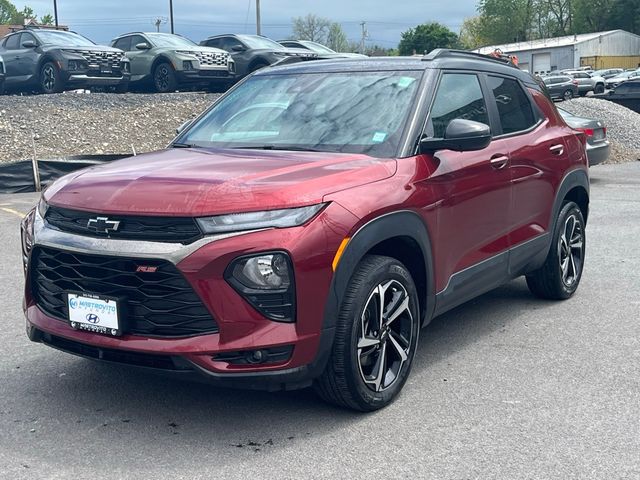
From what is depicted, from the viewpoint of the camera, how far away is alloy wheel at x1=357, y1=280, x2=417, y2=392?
4.14 metres

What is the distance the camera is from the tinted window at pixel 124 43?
72.1 ft

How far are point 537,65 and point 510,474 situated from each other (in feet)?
307

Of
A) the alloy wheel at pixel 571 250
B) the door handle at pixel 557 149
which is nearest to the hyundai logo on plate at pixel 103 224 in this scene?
the door handle at pixel 557 149

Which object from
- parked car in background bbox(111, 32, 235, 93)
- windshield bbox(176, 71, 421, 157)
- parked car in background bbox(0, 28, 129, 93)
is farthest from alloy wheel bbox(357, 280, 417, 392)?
parked car in background bbox(111, 32, 235, 93)

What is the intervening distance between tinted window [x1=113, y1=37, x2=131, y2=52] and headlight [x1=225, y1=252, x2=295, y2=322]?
19624 mm

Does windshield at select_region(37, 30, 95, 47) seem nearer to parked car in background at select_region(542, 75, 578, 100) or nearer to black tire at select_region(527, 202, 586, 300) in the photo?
black tire at select_region(527, 202, 586, 300)

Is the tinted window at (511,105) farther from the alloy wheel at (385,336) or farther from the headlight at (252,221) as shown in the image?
the headlight at (252,221)

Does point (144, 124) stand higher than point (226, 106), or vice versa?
point (226, 106)

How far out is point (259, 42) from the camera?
22.7m

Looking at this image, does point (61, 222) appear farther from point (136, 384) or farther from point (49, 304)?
point (136, 384)

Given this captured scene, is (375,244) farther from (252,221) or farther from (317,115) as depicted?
(317,115)

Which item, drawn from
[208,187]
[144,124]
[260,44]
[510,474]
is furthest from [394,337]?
[260,44]

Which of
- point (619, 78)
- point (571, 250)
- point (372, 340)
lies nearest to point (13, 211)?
point (571, 250)

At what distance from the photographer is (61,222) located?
4.02 meters
